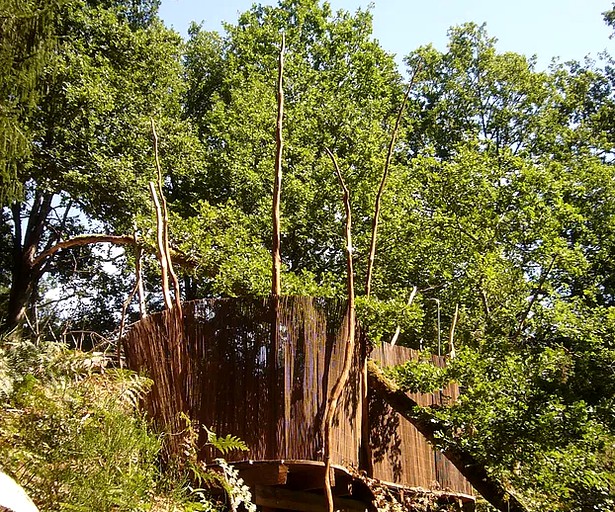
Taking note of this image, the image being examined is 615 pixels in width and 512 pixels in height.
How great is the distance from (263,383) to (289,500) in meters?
1.05

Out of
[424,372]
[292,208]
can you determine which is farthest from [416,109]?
[424,372]

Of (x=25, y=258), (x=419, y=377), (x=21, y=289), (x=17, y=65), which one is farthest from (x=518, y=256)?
(x=25, y=258)

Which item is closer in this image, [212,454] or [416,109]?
[212,454]

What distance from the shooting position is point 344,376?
12.4 ft

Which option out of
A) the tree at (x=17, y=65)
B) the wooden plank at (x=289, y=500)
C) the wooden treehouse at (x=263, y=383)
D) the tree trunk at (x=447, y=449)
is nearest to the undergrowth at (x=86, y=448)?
the wooden treehouse at (x=263, y=383)

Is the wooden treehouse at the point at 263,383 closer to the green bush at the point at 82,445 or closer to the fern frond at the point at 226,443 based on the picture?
the fern frond at the point at 226,443

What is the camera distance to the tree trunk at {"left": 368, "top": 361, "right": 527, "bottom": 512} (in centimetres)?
442

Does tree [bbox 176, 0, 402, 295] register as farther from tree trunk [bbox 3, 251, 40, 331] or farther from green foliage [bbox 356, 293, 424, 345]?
tree trunk [bbox 3, 251, 40, 331]

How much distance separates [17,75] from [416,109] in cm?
1038

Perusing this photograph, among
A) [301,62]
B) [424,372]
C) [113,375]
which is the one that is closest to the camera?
[113,375]

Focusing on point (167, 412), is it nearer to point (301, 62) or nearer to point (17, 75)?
point (17, 75)

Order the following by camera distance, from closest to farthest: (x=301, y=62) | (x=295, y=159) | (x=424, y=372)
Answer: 1. (x=424, y=372)
2. (x=295, y=159)
3. (x=301, y=62)

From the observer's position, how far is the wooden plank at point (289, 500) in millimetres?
4191

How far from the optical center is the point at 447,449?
14.5 ft
